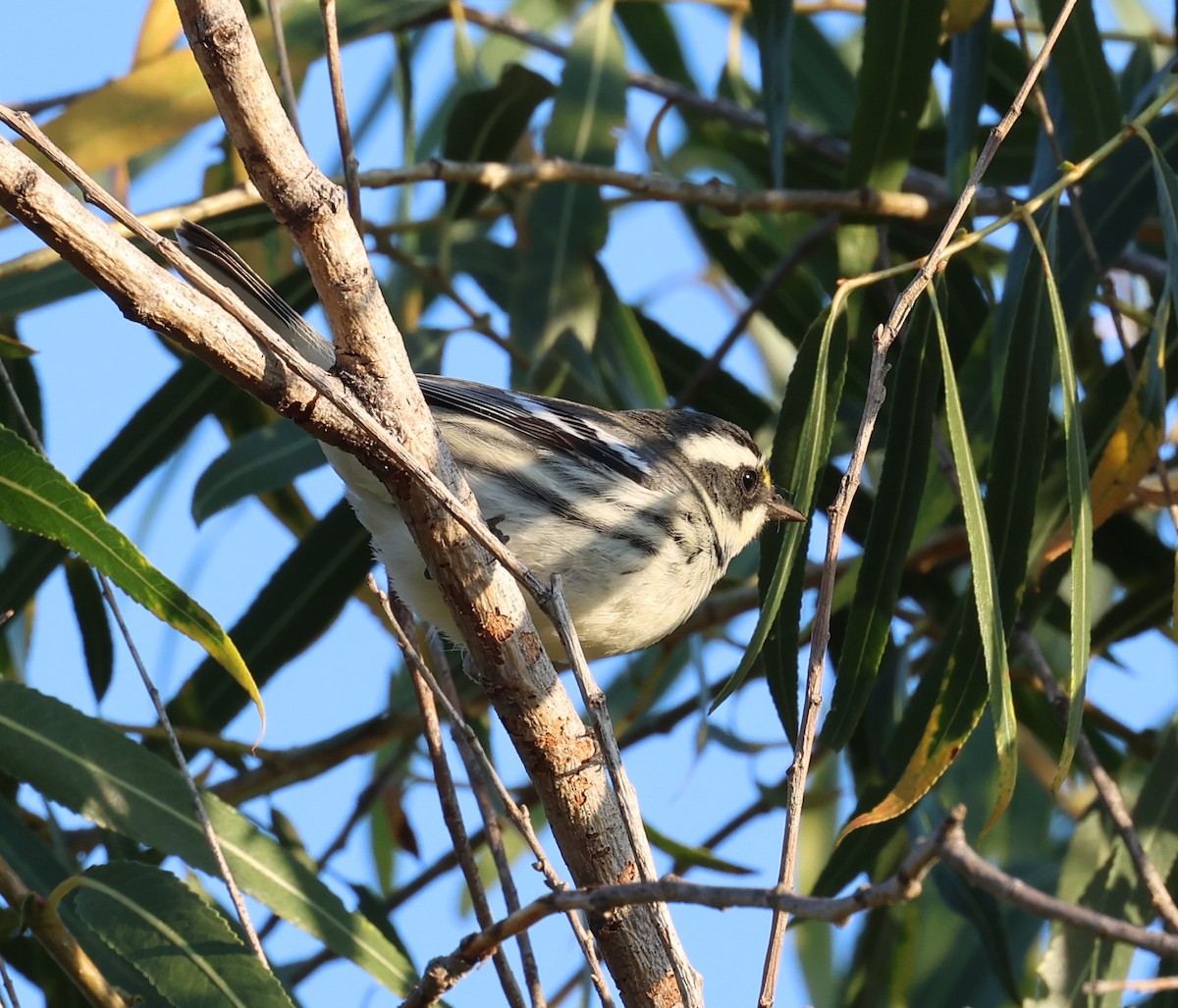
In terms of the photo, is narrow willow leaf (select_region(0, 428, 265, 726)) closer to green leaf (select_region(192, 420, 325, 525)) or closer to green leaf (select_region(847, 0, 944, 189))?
green leaf (select_region(192, 420, 325, 525))

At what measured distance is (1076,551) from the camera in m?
2.31

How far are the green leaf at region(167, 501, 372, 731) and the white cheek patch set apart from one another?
65 cm

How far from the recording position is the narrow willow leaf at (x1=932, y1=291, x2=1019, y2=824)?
2.07m

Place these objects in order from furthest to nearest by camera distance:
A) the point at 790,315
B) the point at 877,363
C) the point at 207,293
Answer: the point at 790,315, the point at 877,363, the point at 207,293

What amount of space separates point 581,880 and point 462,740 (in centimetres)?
31

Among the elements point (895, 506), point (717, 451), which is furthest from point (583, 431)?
point (895, 506)

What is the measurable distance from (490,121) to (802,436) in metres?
1.93

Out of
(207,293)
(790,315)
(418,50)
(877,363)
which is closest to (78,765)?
(207,293)

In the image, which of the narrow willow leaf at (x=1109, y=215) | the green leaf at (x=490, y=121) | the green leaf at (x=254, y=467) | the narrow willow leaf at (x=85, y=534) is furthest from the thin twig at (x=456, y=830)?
the green leaf at (x=490, y=121)

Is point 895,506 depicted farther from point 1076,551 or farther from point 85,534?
point 85,534

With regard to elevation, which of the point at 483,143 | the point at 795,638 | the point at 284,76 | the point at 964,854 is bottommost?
the point at 964,854

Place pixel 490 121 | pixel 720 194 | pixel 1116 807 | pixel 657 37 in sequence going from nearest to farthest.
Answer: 1. pixel 1116 807
2. pixel 720 194
3. pixel 490 121
4. pixel 657 37

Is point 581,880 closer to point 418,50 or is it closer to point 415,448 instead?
point 415,448

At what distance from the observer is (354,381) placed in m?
1.96
